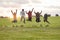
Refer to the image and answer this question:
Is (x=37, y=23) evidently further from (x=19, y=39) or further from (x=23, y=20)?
(x=19, y=39)

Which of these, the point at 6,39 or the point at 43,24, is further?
the point at 43,24

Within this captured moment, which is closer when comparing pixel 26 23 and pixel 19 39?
→ pixel 19 39

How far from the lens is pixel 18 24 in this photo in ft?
121

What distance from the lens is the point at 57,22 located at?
39156mm

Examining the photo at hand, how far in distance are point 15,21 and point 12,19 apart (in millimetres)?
692

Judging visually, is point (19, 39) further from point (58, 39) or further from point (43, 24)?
point (43, 24)

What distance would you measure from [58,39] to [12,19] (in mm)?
18457

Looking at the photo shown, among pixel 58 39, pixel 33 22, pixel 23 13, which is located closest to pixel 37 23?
pixel 33 22

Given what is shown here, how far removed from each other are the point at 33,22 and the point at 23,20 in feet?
6.04

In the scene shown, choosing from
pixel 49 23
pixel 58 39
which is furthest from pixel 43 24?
pixel 58 39

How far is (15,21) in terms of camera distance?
37844 millimetres

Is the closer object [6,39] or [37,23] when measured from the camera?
[6,39]

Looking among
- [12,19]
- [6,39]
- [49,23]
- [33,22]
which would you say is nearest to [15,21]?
[12,19]

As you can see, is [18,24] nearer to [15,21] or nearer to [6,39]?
[15,21]
